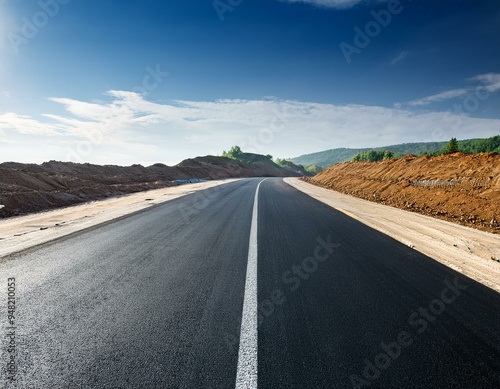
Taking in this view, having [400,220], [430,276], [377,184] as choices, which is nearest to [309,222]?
[400,220]

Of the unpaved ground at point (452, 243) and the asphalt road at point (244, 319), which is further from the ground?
the asphalt road at point (244, 319)

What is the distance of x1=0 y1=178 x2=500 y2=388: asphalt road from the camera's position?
2053mm

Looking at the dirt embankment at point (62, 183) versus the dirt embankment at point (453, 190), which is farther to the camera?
the dirt embankment at point (62, 183)

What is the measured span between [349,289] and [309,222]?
4432 millimetres

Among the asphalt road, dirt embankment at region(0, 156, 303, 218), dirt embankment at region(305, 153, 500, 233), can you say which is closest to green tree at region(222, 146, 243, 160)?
dirt embankment at region(0, 156, 303, 218)

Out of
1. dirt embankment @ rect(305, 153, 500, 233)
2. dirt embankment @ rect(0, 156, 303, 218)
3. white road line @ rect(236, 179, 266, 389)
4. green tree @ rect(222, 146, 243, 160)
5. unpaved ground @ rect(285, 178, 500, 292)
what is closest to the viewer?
white road line @ rect(236, 179, 266, 389)

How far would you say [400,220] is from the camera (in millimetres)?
8719

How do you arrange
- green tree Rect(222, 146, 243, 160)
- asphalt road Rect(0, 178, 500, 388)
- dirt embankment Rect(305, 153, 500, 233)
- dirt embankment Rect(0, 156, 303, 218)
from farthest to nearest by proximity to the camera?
green tree Rect(222, 146, 243, 160) < dirt embankment Rect(0, 156, 303, 218) < dirt embankment Rect(305, 153, 500, 233) < asphalt road Rect(0, 178, 500, 388)

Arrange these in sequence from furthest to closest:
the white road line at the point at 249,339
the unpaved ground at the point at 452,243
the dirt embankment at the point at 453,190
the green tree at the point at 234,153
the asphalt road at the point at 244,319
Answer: the green tree at the point at 234,153 → the dirt embankment at the point at 453,190 → the unpaved ground at the point at 452,243 → the asphalt road at the point at 244,319 → the white road line at the point at 249,339

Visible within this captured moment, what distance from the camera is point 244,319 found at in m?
2.76

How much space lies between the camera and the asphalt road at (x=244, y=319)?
205 cm

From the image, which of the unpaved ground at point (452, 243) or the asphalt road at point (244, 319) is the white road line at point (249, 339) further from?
the unpaved ground at point (452, 243)

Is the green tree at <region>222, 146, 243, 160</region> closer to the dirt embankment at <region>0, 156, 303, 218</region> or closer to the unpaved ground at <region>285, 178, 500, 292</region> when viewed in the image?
the dirt embankment at <region>0, 156, 303, 218</region>

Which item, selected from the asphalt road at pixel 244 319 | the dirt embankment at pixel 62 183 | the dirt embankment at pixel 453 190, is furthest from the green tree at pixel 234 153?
the asphalt road at pixel 244 319
